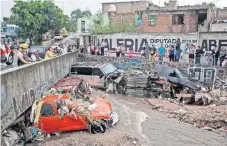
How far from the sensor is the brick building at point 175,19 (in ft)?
106

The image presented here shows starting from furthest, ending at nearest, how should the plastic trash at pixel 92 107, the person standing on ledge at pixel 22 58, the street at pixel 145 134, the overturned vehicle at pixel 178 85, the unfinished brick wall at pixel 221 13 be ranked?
the unfinished brick wall at pixel 221 13
the overturned vehicle at pixel 178 85
the person standing on ledge at pixel 22 58
the plastic trash at pixel 92 107
the street at pixel 145 134

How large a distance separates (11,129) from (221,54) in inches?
610

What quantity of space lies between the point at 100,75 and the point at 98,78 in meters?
0.23

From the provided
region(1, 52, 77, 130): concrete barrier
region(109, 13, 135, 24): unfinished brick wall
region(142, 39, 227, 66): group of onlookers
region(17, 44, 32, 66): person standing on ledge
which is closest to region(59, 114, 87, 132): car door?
region(1, 52, 77, 130): concrete barrier

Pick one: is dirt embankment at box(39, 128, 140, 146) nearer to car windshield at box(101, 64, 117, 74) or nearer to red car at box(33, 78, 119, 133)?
red car at box(33, 78, 119, 133)

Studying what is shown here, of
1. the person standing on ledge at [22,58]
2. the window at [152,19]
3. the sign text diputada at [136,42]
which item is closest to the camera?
the person standing on ledge at [22,58]

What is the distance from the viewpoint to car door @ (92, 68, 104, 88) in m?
18.4

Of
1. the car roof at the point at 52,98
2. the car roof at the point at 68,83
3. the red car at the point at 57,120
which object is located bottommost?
the red car at the point at 57,120

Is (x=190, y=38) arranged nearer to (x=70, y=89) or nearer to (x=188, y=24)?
(x=188, y=24)

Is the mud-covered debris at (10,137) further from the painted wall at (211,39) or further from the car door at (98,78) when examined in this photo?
the painted wall at (211,39)

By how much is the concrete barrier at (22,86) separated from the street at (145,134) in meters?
1.71

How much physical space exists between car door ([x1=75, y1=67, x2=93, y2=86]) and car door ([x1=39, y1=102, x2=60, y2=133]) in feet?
25.4

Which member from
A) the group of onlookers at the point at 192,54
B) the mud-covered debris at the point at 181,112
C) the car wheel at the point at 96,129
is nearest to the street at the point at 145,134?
the car wheel at the point at 96,129

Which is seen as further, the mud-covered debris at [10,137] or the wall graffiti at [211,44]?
the wall graffiti at [211,44]
